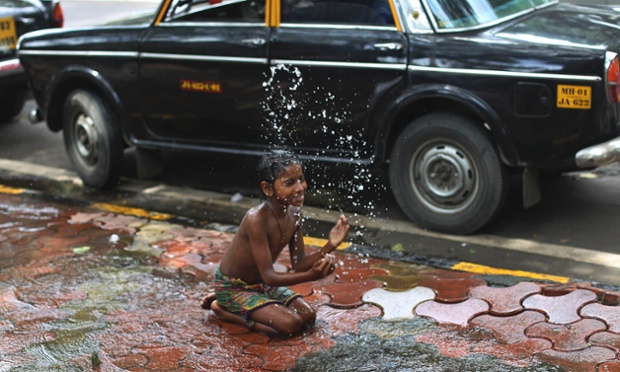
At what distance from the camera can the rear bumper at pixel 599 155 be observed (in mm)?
5801

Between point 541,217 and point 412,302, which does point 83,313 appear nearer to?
point 412,302

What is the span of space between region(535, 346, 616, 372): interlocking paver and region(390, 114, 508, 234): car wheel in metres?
1.94

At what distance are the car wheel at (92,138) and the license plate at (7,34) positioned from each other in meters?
1.87

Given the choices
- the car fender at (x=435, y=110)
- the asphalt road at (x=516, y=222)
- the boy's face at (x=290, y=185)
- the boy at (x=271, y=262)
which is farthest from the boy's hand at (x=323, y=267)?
the car fender at (x=435, y=110)

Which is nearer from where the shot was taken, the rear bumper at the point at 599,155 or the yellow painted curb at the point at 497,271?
the yellow painted curb at the point at 497,271

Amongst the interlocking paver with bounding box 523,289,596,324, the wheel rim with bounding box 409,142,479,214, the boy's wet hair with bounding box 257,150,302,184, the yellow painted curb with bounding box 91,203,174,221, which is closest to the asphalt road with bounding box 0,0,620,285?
the wheel rim with bounding box 409,142,479,214

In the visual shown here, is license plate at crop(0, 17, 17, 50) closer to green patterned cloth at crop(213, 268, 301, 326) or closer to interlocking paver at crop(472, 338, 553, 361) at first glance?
green patterned cloth at crop(213, 268, 301, 326)

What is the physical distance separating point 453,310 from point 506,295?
334 mm

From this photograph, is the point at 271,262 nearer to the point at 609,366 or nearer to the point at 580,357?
the point at 580,357

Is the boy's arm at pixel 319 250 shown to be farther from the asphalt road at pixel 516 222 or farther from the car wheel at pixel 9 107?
the car wheel at pixel 9 107

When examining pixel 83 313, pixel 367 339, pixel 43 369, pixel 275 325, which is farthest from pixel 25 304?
pixel 367 339

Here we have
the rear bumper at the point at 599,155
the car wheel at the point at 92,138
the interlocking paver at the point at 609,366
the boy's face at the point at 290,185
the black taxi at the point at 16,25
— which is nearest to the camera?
the interlocking paver at the point at 609,366

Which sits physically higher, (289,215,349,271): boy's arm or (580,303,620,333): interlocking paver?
(289,215,349,271): boy's arm

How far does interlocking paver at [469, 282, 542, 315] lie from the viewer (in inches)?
194
